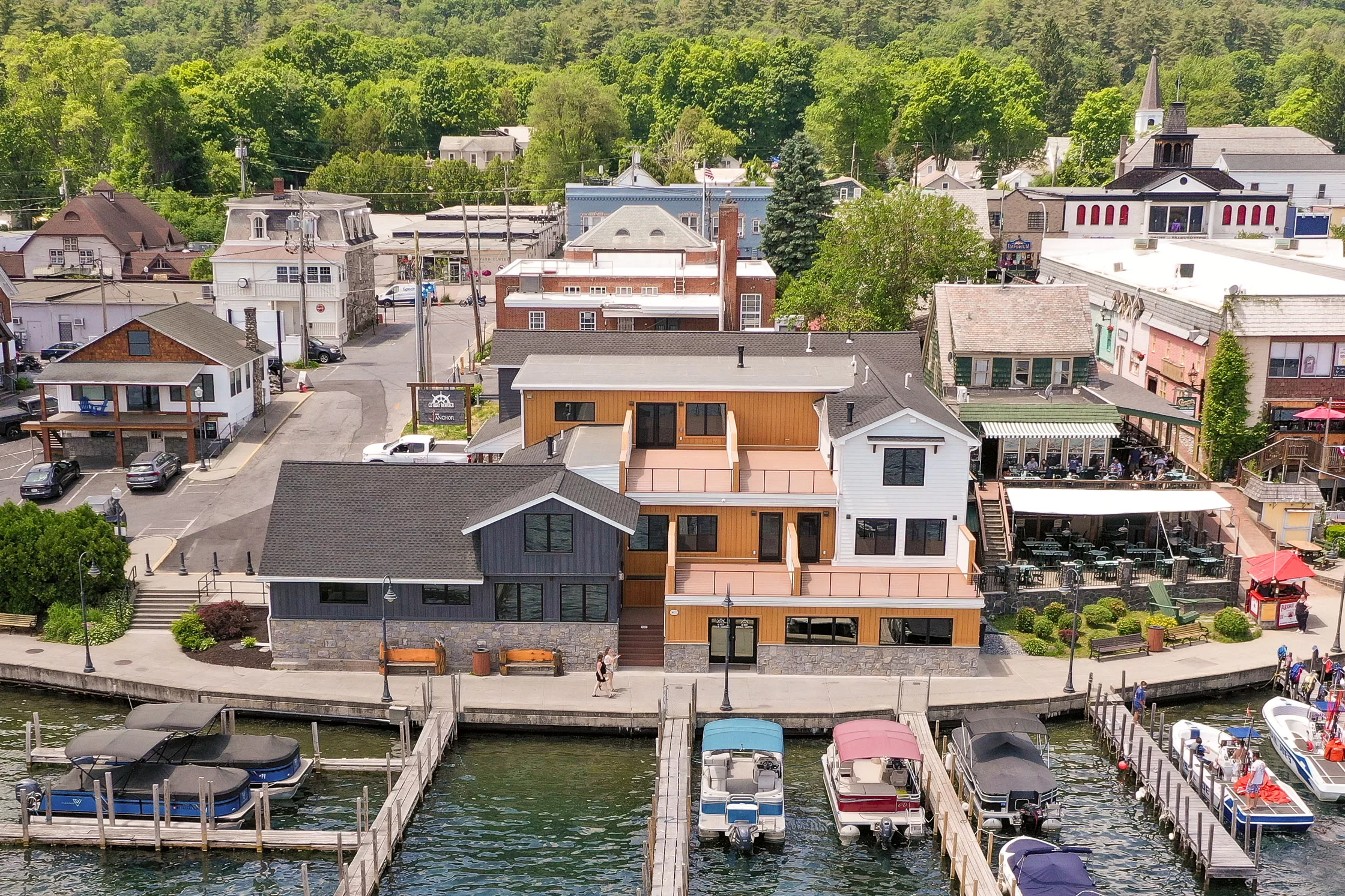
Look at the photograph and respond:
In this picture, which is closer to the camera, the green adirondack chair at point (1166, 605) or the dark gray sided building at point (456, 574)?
the dark gray sided building at point (456, 574)

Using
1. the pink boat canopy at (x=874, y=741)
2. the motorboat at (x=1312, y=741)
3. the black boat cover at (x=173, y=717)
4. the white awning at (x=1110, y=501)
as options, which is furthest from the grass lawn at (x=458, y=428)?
the motorboat at (x=1312, y=741)

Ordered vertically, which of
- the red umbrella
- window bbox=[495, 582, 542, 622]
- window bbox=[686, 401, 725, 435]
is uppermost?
window bbox=[686, 401, 725, 435]

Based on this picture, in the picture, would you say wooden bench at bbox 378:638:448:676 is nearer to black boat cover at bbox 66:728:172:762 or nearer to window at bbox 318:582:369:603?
window at bbox 318:582:369:603

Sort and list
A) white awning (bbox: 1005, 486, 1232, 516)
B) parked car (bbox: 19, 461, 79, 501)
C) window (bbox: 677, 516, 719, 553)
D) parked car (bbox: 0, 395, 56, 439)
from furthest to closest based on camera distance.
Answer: parked car (bbox: 0, 395, 56, 439) → parked car (bbox: 19, 461, 79, 501) → white awning (bbox: 1005, 486, 1232, 516) → window (bbox: 677, 516, 719, 553)

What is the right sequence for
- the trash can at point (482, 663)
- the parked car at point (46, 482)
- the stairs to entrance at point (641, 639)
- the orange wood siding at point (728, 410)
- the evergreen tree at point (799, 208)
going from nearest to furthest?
the trash can at point (482, 663), the stairs to entrance at point (641, 639), the orange wood siding at point (728, 410), the parked car at point (46, 482), the evergreen tree at point (799, 208)

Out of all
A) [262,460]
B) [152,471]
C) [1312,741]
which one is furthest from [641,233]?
[1312,741]

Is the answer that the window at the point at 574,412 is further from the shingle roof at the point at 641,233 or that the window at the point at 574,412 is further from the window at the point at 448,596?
the shingle roof at the point at 641,233

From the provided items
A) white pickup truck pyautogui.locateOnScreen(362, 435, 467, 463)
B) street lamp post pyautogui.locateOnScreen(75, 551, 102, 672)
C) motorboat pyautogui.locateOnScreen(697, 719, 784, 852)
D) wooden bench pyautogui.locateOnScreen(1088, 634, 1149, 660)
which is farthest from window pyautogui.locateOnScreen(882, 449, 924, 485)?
street lamp post pyautogui.locateOnScreen(75, 551, 102, 672)
